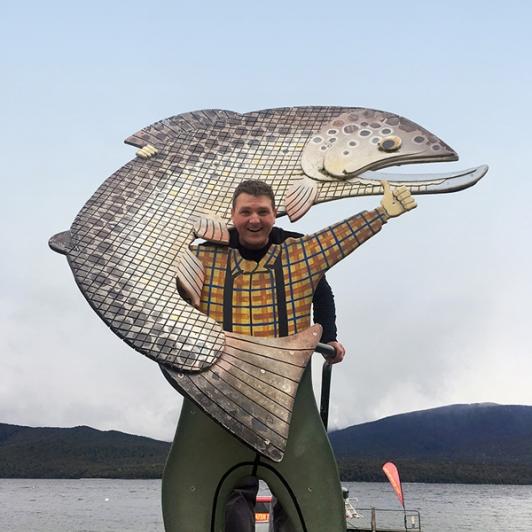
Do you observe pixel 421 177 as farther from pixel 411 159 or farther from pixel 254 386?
pixel 254 386

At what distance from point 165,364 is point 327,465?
56.9 inches

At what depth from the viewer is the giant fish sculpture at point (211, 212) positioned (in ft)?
17.8

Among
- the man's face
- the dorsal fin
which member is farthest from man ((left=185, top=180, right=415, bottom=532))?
the dorsal fin

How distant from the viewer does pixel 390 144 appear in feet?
22.8

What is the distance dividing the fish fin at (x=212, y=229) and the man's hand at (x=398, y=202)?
1326 millimetres

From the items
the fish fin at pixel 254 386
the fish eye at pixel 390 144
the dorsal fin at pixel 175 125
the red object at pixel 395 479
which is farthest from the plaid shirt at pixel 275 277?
the red object at pixel 395 479

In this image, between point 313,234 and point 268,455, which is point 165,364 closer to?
point 268,455

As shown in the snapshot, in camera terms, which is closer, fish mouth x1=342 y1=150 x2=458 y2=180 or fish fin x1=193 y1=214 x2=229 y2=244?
fish fin x1=193 y1=214 x2=229 y2=244

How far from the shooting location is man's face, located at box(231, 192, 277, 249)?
6160mm

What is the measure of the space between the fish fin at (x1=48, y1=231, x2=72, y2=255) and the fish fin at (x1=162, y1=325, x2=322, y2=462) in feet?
5.11

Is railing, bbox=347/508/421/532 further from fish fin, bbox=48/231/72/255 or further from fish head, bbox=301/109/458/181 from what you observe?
fish fin, bbox=48/231/72/255

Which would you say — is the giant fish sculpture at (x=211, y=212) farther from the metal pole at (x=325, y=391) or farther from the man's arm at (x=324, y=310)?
the metal pole at (x=325, y=391)

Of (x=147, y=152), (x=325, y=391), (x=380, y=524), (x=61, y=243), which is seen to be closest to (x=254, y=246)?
(x=325, y=391)

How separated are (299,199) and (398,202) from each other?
838 mm
